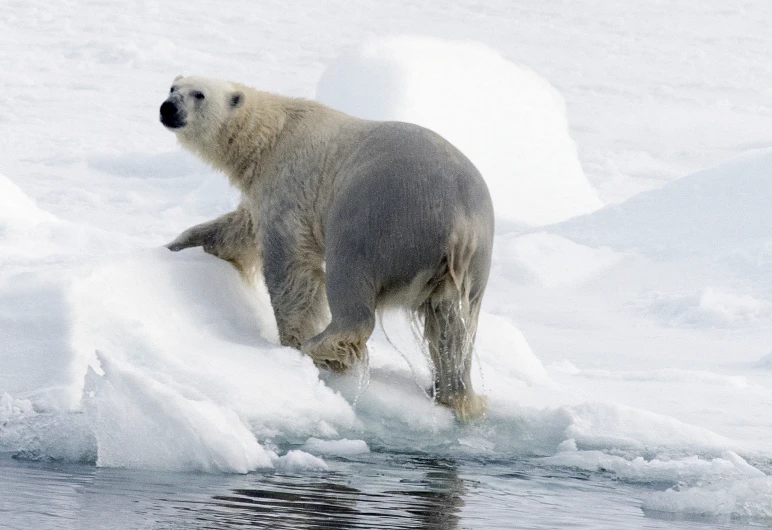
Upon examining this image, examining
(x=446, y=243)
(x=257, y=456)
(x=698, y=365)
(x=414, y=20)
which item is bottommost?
(x=698, y=365)

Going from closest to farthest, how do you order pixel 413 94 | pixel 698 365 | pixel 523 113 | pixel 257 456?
pixel 257 456, pixel 698 365, pixel 413 94, pixel 523 113

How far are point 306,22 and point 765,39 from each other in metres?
10.3

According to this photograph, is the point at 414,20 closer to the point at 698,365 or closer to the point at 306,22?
the point at 306,22

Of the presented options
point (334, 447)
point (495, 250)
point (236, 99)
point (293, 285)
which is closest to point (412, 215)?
point (293, 285)

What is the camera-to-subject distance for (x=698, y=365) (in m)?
9.74

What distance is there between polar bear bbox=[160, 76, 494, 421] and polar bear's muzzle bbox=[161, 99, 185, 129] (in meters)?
0.01

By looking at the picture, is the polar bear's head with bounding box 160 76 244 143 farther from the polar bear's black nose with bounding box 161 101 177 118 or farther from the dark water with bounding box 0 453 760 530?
the dark water with bounding box 0 453 760 530

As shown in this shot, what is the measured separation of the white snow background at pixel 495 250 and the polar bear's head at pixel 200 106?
66cm

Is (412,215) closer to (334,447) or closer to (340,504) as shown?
(334,447)

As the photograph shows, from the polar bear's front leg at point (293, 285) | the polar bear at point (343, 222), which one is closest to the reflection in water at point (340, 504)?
the polar bear at point (343, 222)

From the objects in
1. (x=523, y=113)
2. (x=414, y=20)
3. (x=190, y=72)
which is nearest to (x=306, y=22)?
(x=414, y=20)

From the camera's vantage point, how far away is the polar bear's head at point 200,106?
6449mm

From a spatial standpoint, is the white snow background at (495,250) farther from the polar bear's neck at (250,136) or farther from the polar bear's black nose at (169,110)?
the polar bear's black nose at (169,110)

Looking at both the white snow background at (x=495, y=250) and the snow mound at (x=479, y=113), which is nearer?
the white snow background at (x=495, y=250)
